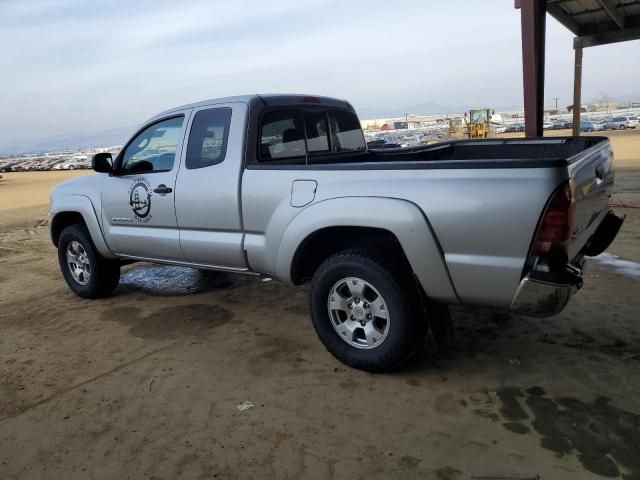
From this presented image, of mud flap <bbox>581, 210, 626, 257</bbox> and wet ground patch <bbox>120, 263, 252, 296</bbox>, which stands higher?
mud flap <bbox>581, 210, 626, 257</bbox>

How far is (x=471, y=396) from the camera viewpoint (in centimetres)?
319

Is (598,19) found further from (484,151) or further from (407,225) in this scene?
(407,225)

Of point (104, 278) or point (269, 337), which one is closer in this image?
point (269, 337)

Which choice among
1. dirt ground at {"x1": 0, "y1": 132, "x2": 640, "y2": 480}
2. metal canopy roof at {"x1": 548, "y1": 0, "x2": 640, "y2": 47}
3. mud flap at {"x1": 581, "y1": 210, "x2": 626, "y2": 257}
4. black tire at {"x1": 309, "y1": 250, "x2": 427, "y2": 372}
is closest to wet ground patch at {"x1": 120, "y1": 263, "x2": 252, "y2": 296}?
dirt ground at {"x1": 0, "y1": 132, "x2": 640, "y2": 480}

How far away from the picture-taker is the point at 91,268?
5.52m

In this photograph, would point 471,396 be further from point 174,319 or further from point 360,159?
point 174,319

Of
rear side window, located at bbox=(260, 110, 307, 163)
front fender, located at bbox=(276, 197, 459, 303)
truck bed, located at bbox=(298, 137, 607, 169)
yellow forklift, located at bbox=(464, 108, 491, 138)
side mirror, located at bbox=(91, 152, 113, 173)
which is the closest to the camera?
front fender, located at bbox=(276, 197, 459, 303)

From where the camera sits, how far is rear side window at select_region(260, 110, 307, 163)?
421cm

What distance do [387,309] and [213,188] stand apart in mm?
1729

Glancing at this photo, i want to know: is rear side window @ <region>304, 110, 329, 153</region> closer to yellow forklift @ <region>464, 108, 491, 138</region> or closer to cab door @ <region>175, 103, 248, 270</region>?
cab door @ <region>175, 103, 248, 270</region>

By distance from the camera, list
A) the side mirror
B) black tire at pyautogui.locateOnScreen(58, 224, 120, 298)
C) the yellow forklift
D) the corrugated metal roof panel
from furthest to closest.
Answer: the yellow forklift, the corrugated metal roof panel, black tire at pyautogui.locateOnScreen(58, 224, 120, 298), the side mirror

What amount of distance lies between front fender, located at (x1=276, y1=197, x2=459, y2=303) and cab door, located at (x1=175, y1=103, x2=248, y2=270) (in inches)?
37.6

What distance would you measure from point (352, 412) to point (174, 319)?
2399mm

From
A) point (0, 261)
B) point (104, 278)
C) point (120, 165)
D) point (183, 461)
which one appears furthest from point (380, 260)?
point (0, 261)
